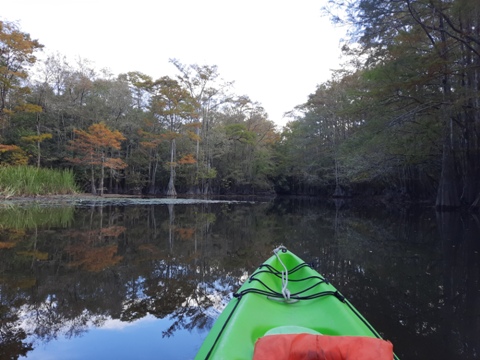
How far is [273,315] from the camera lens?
1860mm

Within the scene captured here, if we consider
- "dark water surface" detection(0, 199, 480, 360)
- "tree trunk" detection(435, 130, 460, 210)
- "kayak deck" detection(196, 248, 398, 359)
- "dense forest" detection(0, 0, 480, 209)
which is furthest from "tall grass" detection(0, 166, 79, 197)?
"tree trunk" detection(435, 130, 460, 210)

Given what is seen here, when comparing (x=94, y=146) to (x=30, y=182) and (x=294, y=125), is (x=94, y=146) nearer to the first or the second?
(x=30, y=182)

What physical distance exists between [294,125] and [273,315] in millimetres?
31615

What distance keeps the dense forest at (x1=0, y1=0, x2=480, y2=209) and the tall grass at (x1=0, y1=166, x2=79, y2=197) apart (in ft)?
11.8

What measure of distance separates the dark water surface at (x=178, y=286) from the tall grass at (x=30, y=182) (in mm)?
7068

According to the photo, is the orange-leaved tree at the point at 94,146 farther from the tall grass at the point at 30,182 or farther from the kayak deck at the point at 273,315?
the kayak deck at the point at 273,315

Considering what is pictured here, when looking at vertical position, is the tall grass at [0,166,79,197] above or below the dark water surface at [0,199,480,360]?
above

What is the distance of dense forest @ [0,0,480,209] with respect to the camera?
10117 mm

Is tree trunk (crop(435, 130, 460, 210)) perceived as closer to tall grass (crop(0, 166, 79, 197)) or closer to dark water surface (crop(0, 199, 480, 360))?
dark water surface (crop(0, 199, 480, 360))

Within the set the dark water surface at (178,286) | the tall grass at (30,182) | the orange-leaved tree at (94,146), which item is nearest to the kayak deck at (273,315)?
the dark water surface at (178,286)

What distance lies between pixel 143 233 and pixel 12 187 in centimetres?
888

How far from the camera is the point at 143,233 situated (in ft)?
19.8

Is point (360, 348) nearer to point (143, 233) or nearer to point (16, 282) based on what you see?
point (16, 282)

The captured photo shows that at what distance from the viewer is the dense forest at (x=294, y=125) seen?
1012cm
